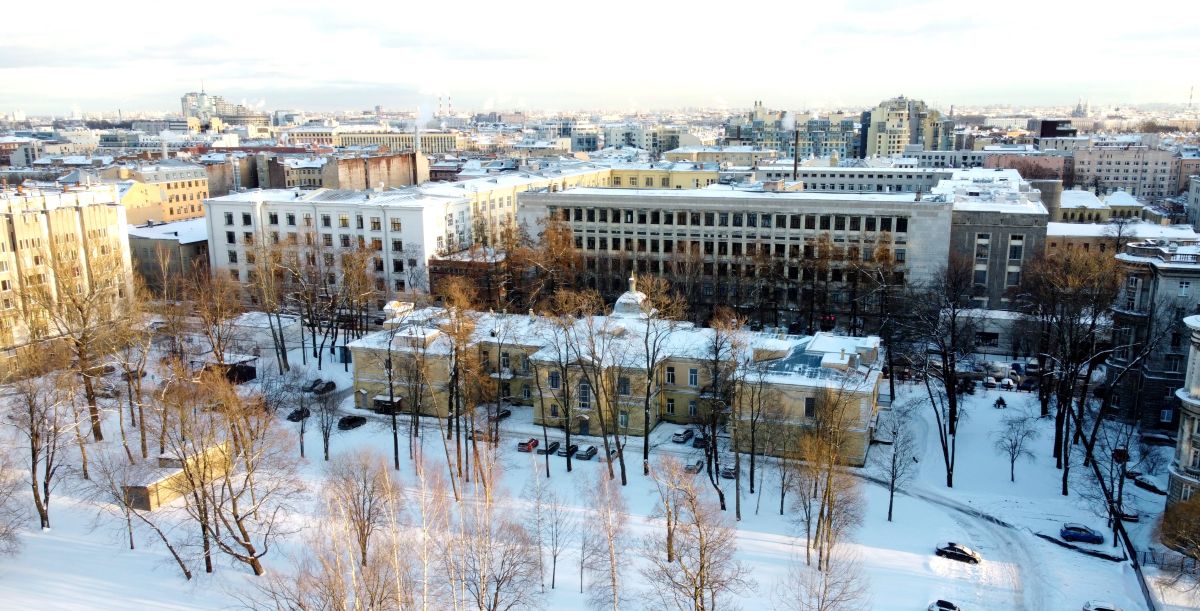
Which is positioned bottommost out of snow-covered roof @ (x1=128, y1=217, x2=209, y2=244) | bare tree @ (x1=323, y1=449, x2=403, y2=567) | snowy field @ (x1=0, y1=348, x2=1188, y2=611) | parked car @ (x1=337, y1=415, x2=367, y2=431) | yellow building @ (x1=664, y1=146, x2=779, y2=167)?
snowy field @ (x1=0, y1=348, x2=1188, y2=611)

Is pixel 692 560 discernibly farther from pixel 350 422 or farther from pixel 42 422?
pixel 42 422

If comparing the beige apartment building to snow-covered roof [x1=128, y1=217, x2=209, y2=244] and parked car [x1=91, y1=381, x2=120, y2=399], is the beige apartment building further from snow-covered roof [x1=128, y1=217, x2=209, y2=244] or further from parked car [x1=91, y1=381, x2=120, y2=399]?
snow-covered roof [x1=128, y1=217, x2=209, y2=244]

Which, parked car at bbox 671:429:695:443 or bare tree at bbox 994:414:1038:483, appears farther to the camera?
parked car at bbox 671:429:695:443

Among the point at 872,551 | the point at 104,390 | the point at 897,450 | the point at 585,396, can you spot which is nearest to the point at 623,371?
the point at 585,396

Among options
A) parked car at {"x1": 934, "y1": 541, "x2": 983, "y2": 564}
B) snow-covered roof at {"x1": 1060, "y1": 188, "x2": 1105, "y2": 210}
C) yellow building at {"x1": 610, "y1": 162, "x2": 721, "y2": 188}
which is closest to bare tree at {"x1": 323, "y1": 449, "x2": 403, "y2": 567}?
parked car at {"x1": 934, "y1": 541, "x2": 983, "y2": 564}

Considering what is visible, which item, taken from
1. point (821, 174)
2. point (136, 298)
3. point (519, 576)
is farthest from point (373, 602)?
point (821, 174)

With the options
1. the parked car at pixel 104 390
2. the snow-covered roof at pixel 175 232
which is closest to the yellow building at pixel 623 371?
the parked car at pixel 104 390

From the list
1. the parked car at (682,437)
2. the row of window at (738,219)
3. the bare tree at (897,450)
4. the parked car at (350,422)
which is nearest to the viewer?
the bare tree at (897,450)

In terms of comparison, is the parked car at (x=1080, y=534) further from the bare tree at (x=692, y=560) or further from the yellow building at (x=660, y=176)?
the yellow building at (x=660, y=176)
